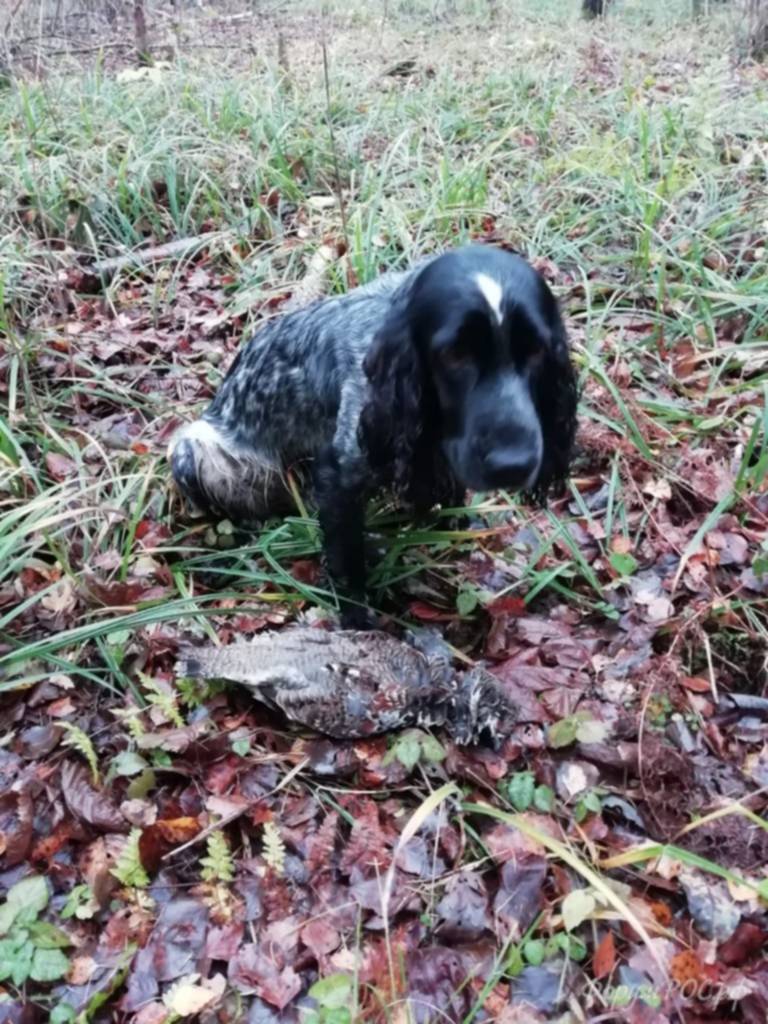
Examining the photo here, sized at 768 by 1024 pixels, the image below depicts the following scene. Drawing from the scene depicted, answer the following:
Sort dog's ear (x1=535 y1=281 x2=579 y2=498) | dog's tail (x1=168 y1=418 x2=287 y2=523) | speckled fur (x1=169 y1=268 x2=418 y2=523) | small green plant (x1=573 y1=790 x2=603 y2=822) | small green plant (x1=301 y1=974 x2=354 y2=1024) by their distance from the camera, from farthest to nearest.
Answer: dog's tail (x1=168 y1=418 x2=287 y2=523) → speckled fur (x1=169 y1=268 x2=418 y2=523) → dog's ear (x1=535 y1=281 x2=579 y2=498) → small green plant (x1=573 y1=790 x2=603 y2=822) → small green plant (x1=301 y1=974 x2=354 y2=1024)

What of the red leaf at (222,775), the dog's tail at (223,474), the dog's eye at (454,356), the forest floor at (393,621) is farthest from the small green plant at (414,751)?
the dog's tail at (223,474)

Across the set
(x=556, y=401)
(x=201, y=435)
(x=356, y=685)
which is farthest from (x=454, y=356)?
(x=201, y=435)

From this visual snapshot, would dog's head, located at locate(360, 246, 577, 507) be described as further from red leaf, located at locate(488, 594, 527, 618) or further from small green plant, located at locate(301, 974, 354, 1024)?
small green plant, located at locate(301, 974, 354, 1024)

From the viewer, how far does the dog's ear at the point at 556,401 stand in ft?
8.67

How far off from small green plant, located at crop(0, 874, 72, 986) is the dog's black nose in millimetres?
1770

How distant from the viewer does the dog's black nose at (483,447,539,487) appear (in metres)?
2.39

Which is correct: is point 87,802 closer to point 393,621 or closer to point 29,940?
point 29,940

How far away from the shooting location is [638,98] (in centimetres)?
690

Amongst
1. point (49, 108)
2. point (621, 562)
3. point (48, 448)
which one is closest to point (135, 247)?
point (49, 108)

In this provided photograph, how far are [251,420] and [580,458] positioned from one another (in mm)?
1547

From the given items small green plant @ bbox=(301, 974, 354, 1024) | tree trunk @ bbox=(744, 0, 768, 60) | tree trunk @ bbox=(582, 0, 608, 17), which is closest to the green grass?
tree trunk @ bbox=(744, 0, 768, 60)

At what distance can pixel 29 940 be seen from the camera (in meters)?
2.25

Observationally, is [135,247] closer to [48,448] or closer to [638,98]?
[48,448]

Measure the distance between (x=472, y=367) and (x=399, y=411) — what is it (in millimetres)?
308
